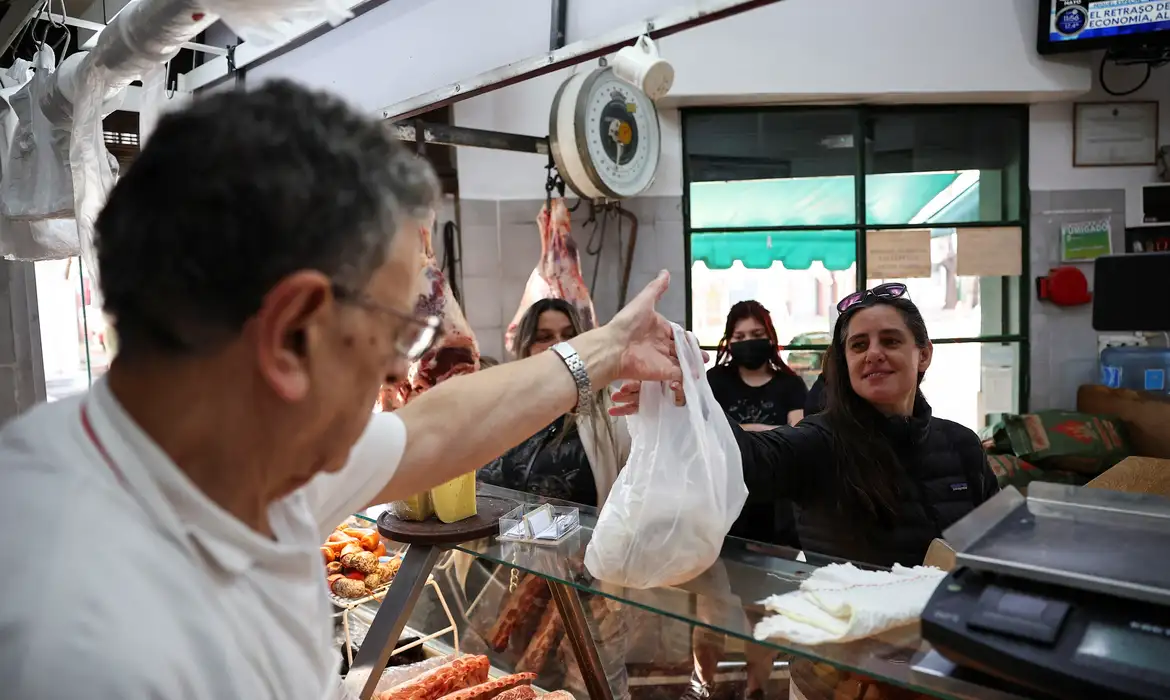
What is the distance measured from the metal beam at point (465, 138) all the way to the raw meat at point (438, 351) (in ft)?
1.30

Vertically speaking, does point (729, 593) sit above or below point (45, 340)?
below

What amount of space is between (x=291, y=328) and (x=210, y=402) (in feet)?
0.33

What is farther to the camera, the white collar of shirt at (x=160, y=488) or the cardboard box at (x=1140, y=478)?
the cardboard box at (x=1140, y=478)

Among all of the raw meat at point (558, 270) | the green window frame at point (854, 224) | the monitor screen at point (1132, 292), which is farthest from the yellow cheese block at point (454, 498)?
the green window frame at point (854, 224)

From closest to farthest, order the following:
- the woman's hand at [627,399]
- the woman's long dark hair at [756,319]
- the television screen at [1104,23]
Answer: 1. the woman's hand at [627,399]
2. the woman's long dark hair at [756,319]
3. the television screen at [1104,23]

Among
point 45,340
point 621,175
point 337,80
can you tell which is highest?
point 337,80

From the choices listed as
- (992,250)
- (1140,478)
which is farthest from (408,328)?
(992,250)

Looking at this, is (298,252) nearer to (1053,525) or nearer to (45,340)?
(1053,525)

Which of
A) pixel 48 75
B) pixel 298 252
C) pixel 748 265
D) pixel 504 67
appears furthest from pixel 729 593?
pixel 748 265

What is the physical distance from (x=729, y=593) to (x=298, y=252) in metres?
0.92

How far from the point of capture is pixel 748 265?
4547 mm

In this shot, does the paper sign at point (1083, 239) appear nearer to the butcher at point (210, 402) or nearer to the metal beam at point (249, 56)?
the metal beam at point (249, 56)

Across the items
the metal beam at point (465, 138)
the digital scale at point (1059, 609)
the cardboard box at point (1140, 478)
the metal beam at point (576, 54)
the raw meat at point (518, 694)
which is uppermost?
the metal beam at point (465, 138)

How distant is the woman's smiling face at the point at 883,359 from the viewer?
6.79ft
